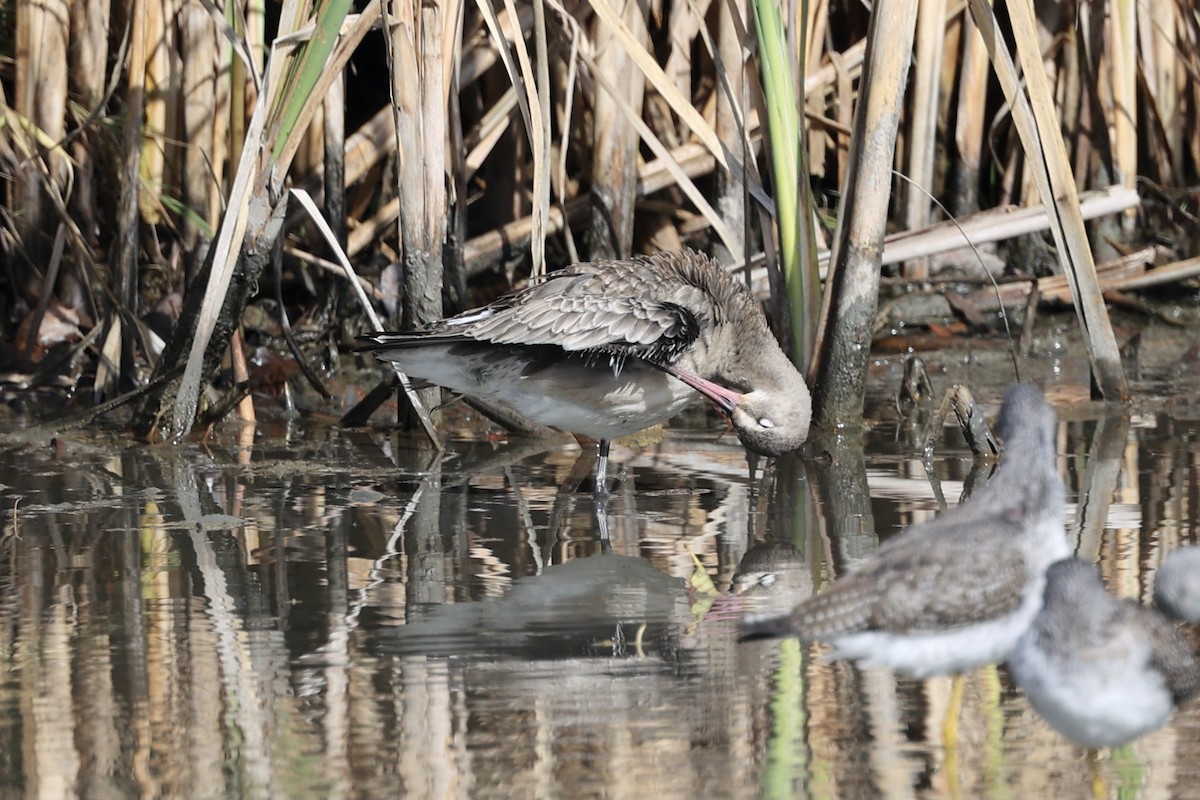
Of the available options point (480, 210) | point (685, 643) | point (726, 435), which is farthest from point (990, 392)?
point (685, 643)

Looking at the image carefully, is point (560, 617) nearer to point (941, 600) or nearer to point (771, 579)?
point (771, 579)

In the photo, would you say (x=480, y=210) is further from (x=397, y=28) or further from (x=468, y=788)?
(x=468, y=788)

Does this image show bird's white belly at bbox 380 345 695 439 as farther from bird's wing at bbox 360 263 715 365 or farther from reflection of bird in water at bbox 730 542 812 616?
reflection of bird in water at bbox 730 542 812 616

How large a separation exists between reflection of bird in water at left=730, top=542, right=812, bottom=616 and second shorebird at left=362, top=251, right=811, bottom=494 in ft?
3.57

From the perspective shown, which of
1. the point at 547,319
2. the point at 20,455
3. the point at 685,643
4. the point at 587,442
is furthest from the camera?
the point at 587,442

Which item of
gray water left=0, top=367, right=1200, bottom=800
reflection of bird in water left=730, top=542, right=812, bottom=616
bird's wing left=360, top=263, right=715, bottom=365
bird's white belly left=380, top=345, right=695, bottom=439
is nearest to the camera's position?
gray water left=0, top=367, right=1200, bottom=800

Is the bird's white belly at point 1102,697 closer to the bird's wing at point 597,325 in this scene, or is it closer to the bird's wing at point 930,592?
the bird's wing at point 930,592

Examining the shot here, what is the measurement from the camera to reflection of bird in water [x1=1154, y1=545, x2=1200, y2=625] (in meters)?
3.59

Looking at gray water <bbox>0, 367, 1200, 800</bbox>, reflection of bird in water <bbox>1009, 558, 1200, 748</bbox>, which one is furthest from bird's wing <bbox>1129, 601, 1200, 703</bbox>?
gray water <bbox>0, 367, 1200, 800</bbox>

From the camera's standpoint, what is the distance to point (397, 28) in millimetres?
6465

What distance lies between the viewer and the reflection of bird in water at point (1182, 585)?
359cm

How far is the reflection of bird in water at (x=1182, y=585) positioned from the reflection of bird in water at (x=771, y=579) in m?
1.25

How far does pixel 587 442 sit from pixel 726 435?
0.65m

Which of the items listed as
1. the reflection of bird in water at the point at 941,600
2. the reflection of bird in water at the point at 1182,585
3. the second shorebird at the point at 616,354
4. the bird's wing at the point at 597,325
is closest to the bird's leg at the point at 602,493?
the second shorebird at the point at 616,354
